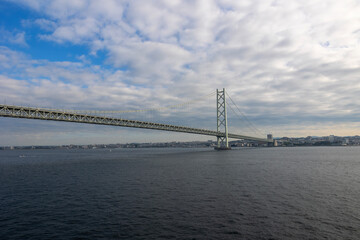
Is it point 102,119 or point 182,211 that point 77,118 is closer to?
point 102,119

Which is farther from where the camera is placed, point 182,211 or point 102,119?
point 102,119

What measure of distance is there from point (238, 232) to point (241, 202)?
5372 mm

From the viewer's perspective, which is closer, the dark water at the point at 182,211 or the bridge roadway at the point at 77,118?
the dark water at the point at 182,211

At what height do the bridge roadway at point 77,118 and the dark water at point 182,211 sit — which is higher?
the bridge roadway at point 77,118

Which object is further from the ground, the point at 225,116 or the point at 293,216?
the point at 225,116

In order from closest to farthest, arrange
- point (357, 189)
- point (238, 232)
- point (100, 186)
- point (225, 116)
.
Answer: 1. point (238, 232)
2. point (357, 189)
3. point (100, 186)
4. point (225, 116)

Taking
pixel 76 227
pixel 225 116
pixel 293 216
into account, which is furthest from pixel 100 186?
pixel 225 116

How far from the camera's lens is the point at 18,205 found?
1584 centimetres

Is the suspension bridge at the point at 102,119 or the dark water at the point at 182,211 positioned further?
the suspension bridge at the point at 102,119

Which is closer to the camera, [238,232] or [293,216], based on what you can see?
[238,232]

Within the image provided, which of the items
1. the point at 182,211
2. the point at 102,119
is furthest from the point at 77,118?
the point at 182,211

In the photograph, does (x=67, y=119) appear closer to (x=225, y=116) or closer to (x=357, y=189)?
(x=357, y=189)

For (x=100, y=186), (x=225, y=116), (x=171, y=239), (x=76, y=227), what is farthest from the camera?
(x=225, y=116)

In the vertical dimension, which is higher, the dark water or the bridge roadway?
the bridge roadway
